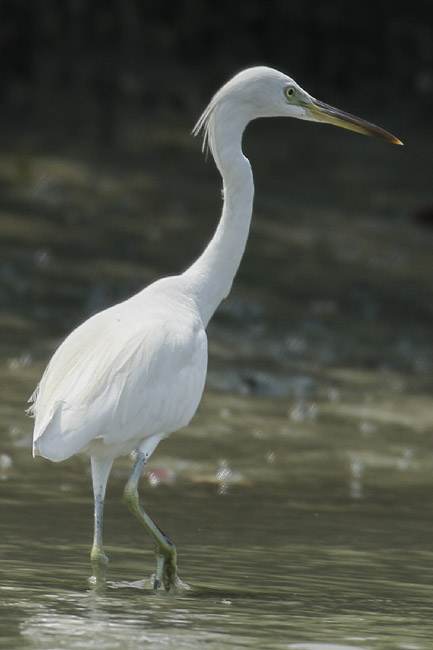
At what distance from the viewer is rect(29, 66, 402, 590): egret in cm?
626

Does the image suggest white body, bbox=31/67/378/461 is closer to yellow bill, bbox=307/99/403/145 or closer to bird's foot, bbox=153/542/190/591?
yellow bill, bbox=307/99/403/145

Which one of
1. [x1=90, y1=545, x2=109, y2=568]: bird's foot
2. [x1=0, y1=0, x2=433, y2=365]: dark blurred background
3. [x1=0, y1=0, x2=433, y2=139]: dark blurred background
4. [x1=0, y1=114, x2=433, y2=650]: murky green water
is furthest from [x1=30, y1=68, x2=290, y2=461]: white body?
[x1=0, y1=0, x2=433, y2=139]: dark blurred background

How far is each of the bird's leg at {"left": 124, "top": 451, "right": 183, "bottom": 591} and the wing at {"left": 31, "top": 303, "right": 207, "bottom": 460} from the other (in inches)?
6.8

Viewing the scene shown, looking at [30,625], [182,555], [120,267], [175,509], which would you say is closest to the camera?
[30,625]

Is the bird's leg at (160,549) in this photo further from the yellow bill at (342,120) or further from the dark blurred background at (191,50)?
the dark blurred background at (191,50)

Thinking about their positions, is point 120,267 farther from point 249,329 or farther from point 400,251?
point 400,251

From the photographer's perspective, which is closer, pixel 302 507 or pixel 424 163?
pixel 302 507

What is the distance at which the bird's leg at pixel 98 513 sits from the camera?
6328 millimetres

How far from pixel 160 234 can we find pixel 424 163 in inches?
165

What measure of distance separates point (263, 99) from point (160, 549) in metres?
2.22

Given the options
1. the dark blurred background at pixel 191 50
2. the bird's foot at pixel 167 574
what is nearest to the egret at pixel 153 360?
the bird's foot at pixel 167 574

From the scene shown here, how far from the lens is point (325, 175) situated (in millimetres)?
17500

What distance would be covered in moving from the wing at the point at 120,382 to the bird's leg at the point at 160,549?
17 cm

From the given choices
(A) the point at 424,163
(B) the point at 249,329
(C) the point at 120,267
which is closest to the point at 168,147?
(A) the point at 424,163
